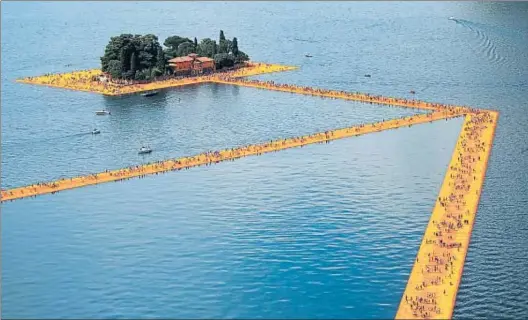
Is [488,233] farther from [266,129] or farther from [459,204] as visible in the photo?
[266,129]

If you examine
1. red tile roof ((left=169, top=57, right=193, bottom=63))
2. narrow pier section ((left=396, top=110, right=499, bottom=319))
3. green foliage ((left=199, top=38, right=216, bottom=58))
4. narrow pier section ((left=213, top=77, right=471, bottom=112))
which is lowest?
narrow pier section ((left=396, top=110, right=499, bottom=319))

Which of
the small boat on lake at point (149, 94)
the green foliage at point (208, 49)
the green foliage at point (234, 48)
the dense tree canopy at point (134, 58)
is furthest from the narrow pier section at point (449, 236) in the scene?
the green foliage at point (208, 49)

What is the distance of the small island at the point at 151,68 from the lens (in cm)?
11138

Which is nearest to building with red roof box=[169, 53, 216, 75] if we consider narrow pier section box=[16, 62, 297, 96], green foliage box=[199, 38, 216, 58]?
narrow pier section box=[16, 62, 297, 96]

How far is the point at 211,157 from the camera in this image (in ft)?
247

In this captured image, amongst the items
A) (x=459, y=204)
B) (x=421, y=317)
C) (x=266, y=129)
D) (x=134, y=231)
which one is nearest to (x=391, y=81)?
(x=266, y=129)

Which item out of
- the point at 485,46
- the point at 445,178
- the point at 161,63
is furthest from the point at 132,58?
the point at 485,46

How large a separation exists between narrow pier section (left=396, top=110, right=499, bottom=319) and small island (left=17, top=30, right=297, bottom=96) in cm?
4515

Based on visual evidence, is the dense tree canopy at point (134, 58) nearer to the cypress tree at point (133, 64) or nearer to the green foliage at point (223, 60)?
the cypress tree at point (133, 64)

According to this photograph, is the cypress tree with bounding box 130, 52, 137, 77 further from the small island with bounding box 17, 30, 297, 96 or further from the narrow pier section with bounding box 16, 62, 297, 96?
the narrow pier section with bounding box 16, 62, 297, 96

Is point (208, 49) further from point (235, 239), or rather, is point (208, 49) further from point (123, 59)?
point (235, 239)

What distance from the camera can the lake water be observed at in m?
47.6

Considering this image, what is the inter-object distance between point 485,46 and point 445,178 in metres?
71.9

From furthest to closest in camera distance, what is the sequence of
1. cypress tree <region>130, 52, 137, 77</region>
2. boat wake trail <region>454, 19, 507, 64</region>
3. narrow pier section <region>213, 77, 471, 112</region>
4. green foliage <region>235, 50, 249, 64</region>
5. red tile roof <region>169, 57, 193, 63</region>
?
1. green foliage <region>235, 50, 249, 64</region>
2. boat wake trail <region>454, 19, 507, 64</region>
3. red tile roof <region>169, 57, 193, 63</region>
4. cypress tree <region>130, 52, 137, 77</region>
5. narrow pier section <region>213, 77, 471, 112</region>
